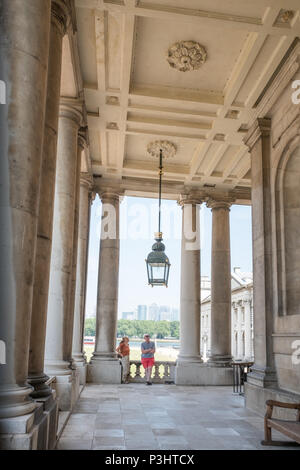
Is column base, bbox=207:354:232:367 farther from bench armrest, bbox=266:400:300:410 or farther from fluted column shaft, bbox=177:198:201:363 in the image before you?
bench armrest, bbox=266:400:300:410

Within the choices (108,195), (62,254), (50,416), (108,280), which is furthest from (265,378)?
(108,195)

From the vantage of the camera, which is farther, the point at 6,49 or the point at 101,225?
the point at 101,225

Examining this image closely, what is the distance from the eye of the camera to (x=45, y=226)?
44.8ft

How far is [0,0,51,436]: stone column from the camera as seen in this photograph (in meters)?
9.14

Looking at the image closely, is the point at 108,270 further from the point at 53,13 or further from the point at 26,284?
the point at 26,284

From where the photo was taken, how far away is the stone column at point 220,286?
36406 mm

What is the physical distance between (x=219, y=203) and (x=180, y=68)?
1801 cm

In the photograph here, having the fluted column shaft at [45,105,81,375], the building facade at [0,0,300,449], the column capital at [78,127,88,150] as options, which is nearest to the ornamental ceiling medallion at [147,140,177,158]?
the building facade at [0,0,300,449]

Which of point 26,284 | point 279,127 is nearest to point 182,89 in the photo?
point 279,127

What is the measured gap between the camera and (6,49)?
32.8 feet

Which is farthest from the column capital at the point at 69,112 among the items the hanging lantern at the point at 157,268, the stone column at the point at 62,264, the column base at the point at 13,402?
the column base at the point at 13,402

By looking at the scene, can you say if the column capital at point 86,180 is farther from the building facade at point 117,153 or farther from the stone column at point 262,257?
the stone column at point 262,257

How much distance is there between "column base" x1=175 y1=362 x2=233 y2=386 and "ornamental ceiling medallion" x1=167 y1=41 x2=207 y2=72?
2290cm

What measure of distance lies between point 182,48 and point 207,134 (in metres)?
8.60
